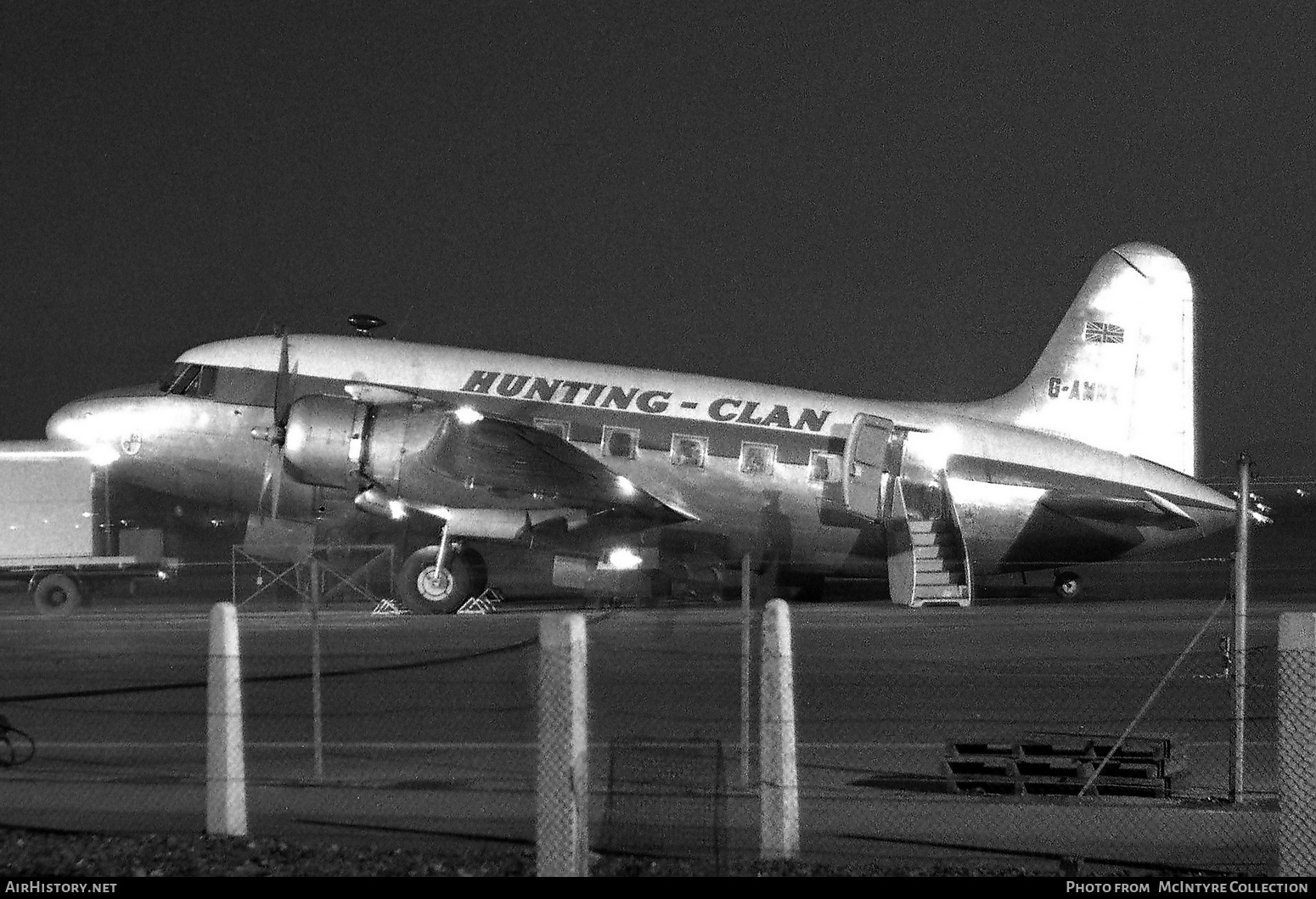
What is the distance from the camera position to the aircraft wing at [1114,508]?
23.0 m

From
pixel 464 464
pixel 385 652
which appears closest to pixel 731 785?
pixel 385 652

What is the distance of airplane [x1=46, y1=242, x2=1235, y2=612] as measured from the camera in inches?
873

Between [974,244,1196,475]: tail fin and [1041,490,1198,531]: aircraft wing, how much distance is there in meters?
1.78

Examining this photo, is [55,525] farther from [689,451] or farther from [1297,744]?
[1297,744]

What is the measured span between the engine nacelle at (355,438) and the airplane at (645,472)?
0.15ft

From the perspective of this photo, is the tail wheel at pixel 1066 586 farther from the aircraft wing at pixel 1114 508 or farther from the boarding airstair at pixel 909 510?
the boarding airstair at pixel 909 510

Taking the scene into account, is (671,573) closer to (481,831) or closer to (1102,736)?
(1102,736)

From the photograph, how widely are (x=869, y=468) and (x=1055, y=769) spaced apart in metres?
13.6

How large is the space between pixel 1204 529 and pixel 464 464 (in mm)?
12045

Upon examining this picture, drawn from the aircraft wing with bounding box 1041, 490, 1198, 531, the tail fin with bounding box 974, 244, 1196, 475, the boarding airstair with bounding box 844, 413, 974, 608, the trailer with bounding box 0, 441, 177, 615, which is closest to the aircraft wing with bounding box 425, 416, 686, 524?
the boarding airstair with bounding box 844, 413, 974, 608

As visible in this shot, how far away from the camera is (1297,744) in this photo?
24.3 feet

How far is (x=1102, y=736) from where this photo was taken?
34.4ft

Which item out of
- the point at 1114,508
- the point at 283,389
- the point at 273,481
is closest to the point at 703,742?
the point at 1114,508

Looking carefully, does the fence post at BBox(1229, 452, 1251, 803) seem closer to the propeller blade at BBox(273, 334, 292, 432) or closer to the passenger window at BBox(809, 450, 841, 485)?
the passenger window at BBox(809, 450, 841, 485)
